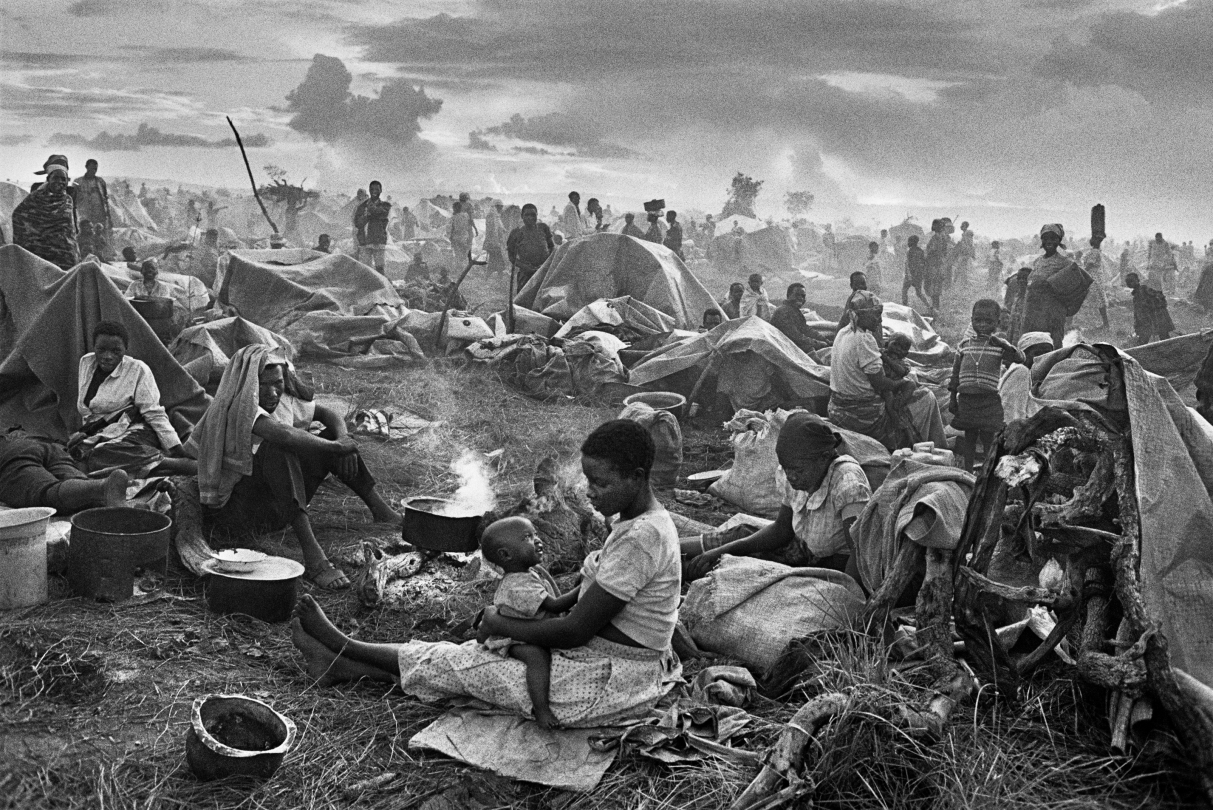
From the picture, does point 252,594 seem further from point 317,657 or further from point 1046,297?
point 1046,297

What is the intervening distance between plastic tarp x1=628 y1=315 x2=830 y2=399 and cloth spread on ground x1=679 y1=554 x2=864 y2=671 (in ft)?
12.8

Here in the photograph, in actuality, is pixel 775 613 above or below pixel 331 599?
above

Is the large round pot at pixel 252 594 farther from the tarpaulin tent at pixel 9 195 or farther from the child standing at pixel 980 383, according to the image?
the tarpaulin tent at pixel 9 195

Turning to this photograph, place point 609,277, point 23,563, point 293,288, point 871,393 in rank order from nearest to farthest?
point 23,563 → point 871,393 → point 293,288 → point 609,277

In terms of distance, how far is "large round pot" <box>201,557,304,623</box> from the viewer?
3.70 meters

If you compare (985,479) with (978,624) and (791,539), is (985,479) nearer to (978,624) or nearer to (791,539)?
(978,624)

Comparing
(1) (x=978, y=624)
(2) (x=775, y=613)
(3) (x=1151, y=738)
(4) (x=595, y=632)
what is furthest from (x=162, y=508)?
(3) (x=1151, y=738)

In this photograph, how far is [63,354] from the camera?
531 cm

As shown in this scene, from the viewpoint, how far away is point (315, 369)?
870 centimetres

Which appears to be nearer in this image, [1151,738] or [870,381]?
[1151,738]

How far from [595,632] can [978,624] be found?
3.45ft

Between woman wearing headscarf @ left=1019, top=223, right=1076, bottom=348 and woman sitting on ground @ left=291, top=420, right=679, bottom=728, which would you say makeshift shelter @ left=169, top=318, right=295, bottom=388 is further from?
woman wearing headscarf @ left=1019, top=223, right=1076, bottom=348

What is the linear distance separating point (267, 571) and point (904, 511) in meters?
2.42

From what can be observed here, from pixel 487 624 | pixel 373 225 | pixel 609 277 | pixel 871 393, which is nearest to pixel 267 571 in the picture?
→ pixel 487 624
